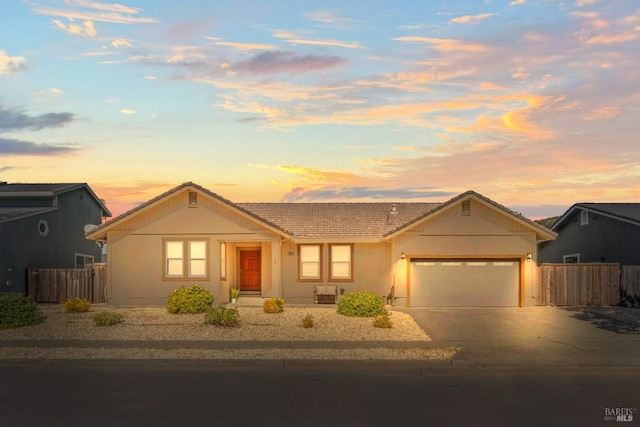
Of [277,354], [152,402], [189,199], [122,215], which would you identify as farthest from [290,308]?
[152,402]

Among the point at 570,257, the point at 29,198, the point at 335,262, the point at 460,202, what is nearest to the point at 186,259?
the point at 335,262

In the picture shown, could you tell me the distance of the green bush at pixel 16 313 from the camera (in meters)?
20.5

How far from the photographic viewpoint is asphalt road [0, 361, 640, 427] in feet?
32.9

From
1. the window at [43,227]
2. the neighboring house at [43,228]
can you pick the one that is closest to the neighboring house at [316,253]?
the neighboring house at [43,228]

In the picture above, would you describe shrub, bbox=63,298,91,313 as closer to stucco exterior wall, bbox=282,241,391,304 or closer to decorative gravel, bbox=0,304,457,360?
decorative gravel, bbox=0,304,457,360

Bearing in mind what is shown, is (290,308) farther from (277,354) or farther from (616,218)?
(616,218)

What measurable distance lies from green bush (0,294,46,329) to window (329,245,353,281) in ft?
44.5

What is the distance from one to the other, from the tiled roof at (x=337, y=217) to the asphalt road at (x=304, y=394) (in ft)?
50.9

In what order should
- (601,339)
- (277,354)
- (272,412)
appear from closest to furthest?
(272,412), (277,354), (601,339)

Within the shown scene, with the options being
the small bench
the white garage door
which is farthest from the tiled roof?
the white garage door

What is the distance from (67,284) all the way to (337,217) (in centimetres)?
1348

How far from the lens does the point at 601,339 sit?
1902 centimetres

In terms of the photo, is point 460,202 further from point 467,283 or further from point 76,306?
point 76,306

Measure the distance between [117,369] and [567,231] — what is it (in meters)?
33.0
